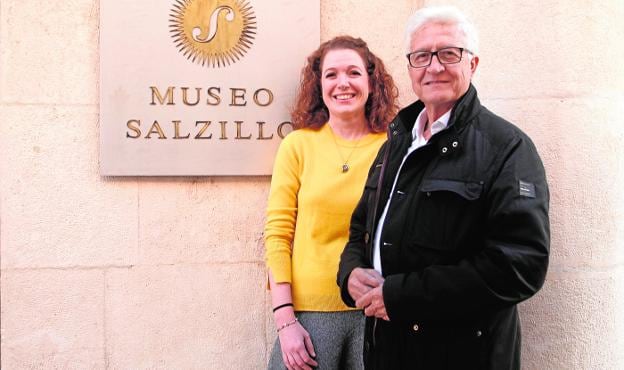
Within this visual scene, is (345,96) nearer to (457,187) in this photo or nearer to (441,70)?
(441,70)

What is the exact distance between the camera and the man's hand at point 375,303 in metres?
1.85

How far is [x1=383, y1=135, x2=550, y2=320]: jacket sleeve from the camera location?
1.65m

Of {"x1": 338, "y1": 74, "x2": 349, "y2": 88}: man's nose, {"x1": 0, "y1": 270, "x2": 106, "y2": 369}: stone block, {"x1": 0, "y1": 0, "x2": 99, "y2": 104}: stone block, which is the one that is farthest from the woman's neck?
{"x1": 0, "y1": 270, "x2": 106, "y2": 369}: stone block

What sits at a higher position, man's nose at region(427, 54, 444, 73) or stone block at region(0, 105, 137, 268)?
man's nose at region(427, 54, 444, 73)

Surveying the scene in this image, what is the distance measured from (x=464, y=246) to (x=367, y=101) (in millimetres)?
1158

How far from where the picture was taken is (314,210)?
2.56 metres

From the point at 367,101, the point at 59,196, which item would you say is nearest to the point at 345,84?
the point at 367,101

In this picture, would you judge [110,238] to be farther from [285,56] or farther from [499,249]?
[499,249]

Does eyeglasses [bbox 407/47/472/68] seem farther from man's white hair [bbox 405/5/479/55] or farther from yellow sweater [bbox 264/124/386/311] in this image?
yellow sweater [bbox 264/124/386/311]

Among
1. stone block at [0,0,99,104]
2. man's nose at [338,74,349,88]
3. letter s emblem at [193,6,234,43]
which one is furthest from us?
letter s emblem at [193,6,234,43]

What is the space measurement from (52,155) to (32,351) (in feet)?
3.09

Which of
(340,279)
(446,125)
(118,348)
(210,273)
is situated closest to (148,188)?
(210,273)

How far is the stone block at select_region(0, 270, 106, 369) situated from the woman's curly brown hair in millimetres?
1270

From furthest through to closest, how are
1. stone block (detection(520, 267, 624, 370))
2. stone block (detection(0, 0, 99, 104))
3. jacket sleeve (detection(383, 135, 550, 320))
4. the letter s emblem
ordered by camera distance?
the letter s emblem < stone block (detection(0, 0, 99, 104)) < stone block (detection(520, 267, 624, 370)) < jacket sleeve (detection(383, 135, 550, 320))
